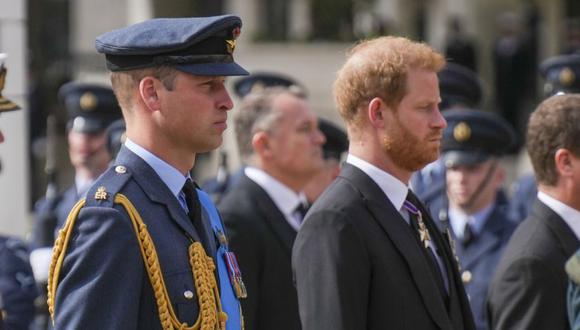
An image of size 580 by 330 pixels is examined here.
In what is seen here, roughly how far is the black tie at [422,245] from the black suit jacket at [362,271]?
5 cm

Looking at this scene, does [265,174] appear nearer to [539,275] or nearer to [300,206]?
[300,206]

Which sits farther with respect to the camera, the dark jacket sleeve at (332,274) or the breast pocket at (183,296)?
the dark jacket sleeve at (332,274)

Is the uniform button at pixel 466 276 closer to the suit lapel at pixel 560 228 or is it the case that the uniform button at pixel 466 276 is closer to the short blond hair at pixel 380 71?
the suit lapel at pixel 560 228

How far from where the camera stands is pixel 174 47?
4023mm

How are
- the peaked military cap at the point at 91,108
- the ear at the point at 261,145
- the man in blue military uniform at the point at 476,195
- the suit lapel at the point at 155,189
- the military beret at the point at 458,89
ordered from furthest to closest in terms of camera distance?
1. the military beret at the point at 458,89
2. the peaked military cap at the point at 91,108
3. the man in blue military uniform at the point at 476,195
4. the ear at the point at 261,145
5. the suit lapel at the point at 155,189

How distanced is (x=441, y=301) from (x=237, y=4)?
14043 millimetres

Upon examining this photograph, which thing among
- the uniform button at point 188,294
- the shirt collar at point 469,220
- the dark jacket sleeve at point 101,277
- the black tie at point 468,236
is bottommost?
the black tie at point 468,236

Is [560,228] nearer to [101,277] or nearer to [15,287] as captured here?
[101,277]

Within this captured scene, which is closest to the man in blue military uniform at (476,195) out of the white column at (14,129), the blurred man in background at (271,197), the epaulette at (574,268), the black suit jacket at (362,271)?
the blurred man in background at (271,197)

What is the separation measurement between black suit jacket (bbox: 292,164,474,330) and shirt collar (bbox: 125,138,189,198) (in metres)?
0.61

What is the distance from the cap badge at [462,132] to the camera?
7.97 m

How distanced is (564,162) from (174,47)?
6.07ft

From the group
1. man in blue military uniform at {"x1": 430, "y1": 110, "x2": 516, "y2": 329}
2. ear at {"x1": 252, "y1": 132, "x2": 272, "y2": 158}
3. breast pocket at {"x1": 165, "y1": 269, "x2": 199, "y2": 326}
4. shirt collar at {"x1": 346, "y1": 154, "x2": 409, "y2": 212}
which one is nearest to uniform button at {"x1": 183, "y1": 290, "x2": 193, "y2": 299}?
breast pocket at {"x1": 165, "y1": 269, "x2": 199, "y2": 326}

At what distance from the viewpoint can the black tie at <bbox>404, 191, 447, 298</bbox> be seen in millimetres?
4629
